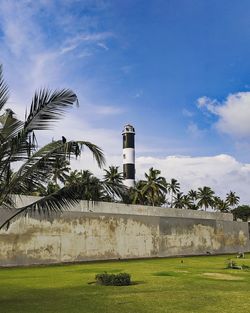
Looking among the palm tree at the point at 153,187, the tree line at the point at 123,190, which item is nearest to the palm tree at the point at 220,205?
the tree line at the point at 123,190

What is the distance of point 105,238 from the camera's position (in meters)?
30.5

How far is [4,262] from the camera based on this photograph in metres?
24.6

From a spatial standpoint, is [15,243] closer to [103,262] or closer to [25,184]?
[103,262]

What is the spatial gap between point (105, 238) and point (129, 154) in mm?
22026

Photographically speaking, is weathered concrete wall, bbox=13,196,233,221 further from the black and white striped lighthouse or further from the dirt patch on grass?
the black and white striped lighthouse

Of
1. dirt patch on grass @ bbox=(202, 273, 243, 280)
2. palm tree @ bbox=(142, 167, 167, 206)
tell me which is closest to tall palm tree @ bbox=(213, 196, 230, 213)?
palm tree @ bbox=(142, 167, 167, 206)

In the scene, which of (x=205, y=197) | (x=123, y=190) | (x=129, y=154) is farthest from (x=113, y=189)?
(x=205, y=197)

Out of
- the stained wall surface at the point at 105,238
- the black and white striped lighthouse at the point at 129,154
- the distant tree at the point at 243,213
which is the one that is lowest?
the stained wall surface at the point at 105,238

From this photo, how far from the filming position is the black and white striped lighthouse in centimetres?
5138

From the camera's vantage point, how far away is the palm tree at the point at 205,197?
3226 inches

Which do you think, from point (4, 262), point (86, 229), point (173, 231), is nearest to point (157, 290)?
point (4, 262)

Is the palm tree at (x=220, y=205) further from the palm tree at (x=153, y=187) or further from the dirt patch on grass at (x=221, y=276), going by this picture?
the dirt patch on grass at (x=221, y=276)

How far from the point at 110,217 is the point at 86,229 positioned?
95.1 inches

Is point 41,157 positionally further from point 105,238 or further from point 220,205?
point 220,205
